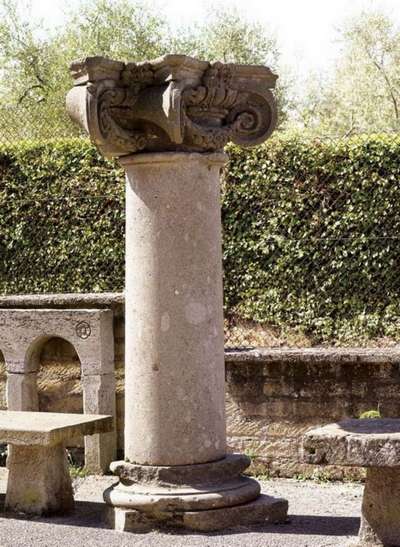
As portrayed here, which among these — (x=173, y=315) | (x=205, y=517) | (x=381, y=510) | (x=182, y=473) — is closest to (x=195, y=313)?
(x=173, y=315)

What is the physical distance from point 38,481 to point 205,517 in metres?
1.47

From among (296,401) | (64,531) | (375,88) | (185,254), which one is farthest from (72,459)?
(375,88)

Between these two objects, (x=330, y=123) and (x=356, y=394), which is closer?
(x=356, y=394)

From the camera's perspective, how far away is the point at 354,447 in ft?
19.7

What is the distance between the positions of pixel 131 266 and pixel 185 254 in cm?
38

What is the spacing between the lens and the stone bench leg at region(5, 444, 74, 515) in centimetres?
755

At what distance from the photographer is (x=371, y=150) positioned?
9938 mm

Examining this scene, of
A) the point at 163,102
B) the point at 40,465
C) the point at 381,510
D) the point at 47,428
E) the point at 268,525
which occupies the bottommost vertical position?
the point at 268,525

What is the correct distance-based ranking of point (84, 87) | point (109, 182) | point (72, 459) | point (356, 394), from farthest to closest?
point (109, 182), point (72, 459), point (356, 394), point (84, 87)

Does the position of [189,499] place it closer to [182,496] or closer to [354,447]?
[182,496]

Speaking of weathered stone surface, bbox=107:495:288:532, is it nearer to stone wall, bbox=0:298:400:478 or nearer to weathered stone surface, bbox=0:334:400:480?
weathered stone surface, bbox=0:334:400:480

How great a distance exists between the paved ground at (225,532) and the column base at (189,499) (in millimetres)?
81

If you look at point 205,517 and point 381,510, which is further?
point 205,517

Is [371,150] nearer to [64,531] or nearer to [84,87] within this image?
[84,87]
